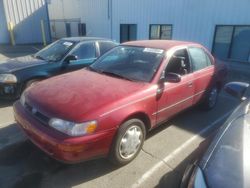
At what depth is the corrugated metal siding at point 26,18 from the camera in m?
13.9

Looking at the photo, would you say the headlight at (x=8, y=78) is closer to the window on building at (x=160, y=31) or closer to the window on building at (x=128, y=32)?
the window on building at (x=160, y=31)

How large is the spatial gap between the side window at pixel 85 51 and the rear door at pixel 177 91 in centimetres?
266

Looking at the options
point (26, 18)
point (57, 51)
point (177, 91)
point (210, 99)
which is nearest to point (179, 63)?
point (177, 91)

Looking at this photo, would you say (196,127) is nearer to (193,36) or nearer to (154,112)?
(154,112)

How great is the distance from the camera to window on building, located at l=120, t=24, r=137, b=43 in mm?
14491

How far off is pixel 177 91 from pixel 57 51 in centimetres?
341

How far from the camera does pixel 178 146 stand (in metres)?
3.47

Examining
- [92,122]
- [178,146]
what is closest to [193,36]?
[178,146]

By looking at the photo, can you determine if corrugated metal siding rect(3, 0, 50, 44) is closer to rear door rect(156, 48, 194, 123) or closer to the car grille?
the car grille

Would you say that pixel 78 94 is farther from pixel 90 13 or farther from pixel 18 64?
pixel 90 13

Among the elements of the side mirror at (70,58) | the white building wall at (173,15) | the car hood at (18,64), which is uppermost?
the white building wall at (173,15)

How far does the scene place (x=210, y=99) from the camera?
4.84 metres

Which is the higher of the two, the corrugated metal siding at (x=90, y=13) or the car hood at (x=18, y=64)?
→ the corrugated metal siding at (x=90, y=13)

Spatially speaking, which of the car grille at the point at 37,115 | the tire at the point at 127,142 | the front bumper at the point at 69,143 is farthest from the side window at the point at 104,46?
the front bumper at the point at 69,143
